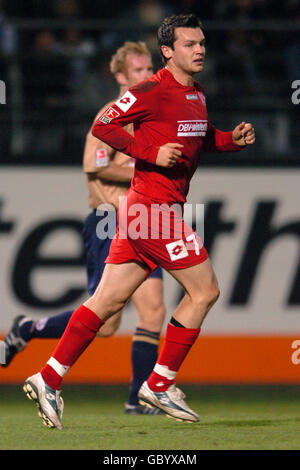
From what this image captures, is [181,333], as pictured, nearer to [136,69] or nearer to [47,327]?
[47,327]

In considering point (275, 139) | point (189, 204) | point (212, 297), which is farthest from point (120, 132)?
point (275, 139)

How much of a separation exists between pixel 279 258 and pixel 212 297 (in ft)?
11.3

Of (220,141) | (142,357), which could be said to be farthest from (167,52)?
(142,357)

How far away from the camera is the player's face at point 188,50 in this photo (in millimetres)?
5438

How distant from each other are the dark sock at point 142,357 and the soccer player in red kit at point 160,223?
→ 41.3 inches

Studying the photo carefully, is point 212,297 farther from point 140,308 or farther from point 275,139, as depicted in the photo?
point 275,139

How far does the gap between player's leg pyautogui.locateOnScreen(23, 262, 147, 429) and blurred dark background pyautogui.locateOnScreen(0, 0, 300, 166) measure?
3.39 m

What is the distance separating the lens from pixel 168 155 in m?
5.25

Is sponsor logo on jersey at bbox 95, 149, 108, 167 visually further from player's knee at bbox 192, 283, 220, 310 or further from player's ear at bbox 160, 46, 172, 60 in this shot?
player's knee at bbox 192, 283, 220, 310

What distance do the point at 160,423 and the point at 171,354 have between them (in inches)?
24.3

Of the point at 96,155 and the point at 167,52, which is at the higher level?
the point at 167,52

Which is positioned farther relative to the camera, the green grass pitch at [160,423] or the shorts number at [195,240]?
the shorts number at [195,240]

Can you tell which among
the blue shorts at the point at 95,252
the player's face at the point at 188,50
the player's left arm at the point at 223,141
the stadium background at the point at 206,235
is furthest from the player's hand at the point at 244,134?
the stadium background at the point at 206,235

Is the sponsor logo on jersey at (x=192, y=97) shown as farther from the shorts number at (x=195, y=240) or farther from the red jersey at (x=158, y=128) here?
the shorts number at (x=195, y=240)
